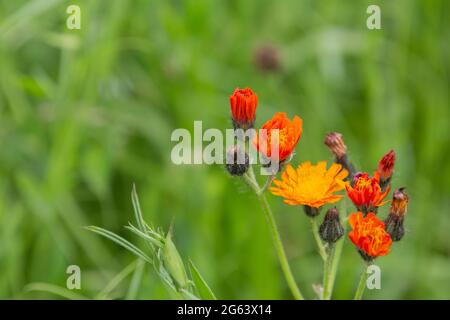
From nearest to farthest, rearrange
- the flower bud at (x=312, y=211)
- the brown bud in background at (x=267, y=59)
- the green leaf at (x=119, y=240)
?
the green leaf at (x=119, y=240), the flower bud at (x=312, y=211), the brown bud in background at (x=267, y=59)

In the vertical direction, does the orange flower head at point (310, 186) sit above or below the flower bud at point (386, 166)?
below

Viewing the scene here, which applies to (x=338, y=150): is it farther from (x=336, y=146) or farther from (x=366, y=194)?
(x=366, y=194)

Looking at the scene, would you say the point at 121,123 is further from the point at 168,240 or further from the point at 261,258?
the point at 168,240

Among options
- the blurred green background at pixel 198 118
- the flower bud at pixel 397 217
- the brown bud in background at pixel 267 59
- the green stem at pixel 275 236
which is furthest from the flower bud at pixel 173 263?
the brown bud in background at pixel 267 59

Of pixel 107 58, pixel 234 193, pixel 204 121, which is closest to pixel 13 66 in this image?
pixel 107 58

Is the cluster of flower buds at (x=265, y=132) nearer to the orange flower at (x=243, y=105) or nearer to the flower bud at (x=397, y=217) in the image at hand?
the orange flower at (x=243, y=105)

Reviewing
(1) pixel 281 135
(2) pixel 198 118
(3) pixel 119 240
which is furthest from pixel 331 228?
(2) pixel 198 118
